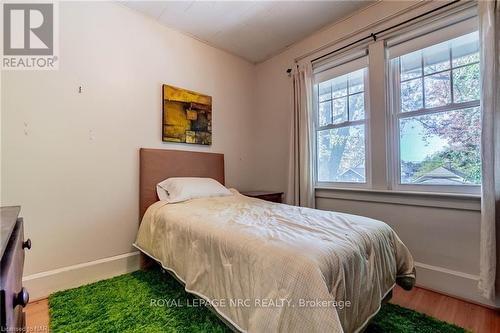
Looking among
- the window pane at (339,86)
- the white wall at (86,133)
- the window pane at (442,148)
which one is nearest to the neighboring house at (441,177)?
the window pane at (442,148)

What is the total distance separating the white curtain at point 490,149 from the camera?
1620mm

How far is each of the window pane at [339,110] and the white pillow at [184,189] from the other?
62.8 inches

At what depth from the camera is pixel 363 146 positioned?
8.30 ft

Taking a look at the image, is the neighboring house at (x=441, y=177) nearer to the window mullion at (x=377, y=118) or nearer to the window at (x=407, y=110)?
the window at (x=407, y=110)

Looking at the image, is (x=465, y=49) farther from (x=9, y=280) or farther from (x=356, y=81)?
(x=9, y=280)

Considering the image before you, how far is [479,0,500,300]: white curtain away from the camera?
162cm

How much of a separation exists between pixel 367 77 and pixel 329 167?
1069mm

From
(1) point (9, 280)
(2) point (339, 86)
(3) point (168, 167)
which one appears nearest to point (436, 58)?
(2) point (339, 86)

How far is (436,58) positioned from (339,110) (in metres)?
0.96

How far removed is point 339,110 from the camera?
2.76 m

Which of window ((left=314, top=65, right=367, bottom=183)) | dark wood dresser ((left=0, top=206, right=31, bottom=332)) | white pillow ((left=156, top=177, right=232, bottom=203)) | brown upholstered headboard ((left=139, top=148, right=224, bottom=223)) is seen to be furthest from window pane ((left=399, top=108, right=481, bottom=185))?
dark wood dresser ((left=0, top=206, right=31, bottom=332))

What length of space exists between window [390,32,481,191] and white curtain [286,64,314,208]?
894 millimetres

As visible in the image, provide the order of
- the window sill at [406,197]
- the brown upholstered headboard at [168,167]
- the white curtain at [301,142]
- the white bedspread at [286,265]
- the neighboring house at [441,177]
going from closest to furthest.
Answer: the white bedspread at [286,265]
the window sill at [406,197]
the neighboring house at [441,177]
the brown upholstered headboard at [168,167]
the white curtain at [301,142]
